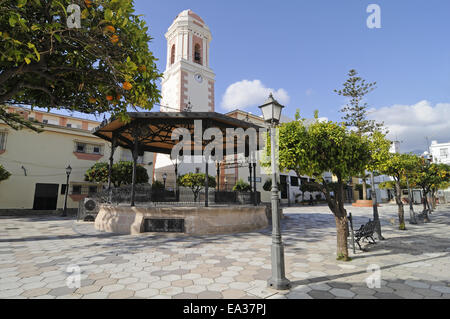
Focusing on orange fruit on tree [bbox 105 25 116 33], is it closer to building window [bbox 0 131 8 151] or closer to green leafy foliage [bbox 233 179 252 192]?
green leafy foliage [bbox 233 179 252 192]

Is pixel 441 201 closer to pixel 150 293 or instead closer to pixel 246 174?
pixel 246 174

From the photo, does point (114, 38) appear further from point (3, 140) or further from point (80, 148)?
point (3, 140)

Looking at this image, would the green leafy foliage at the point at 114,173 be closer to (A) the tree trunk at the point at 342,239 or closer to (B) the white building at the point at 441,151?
(A) the tree trunk at the point at 342,239

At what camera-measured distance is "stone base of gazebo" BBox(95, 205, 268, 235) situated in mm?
8680

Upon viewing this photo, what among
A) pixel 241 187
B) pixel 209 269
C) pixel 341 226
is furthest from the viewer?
pixel 241 187

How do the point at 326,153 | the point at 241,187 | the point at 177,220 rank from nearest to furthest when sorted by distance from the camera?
1. the point at 326,153
2. the point at 177,220
3. the point at 241,187

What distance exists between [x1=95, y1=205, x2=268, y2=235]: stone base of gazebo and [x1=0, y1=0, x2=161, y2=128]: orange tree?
15.1 ft

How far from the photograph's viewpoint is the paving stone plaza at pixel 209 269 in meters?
3.74

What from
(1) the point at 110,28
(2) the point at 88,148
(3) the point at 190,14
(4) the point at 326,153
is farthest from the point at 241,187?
(3) the point at 190,14

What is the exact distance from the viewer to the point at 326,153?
5.69m

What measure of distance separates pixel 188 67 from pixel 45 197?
717 inches

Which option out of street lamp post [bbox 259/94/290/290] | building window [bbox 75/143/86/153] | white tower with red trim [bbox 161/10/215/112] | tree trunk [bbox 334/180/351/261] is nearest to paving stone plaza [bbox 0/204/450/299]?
street lamp post [bbox 259/94/290/290]
